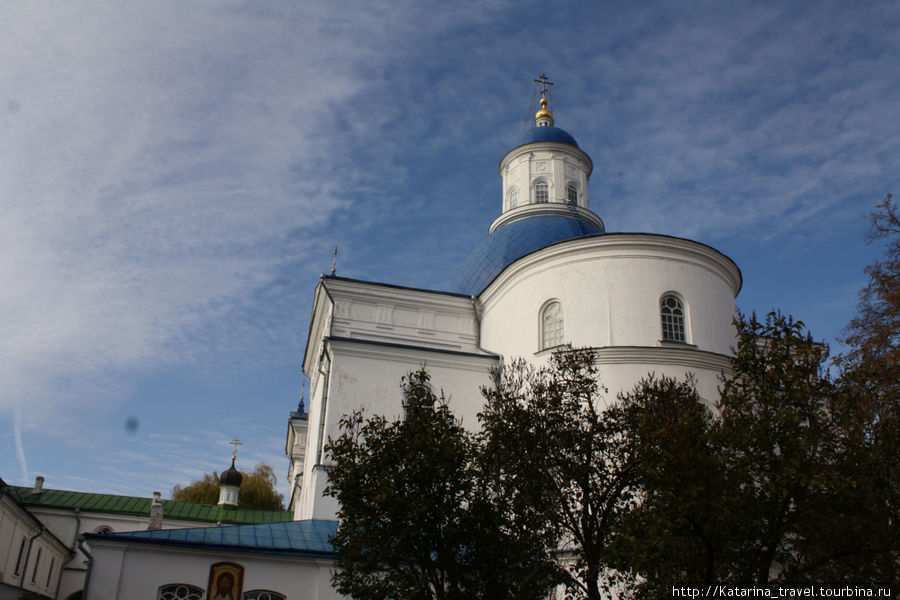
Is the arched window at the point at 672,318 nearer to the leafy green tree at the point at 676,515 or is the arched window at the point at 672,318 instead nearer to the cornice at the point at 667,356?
the cornice at the point at 667,356

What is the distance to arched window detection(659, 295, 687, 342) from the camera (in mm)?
17891

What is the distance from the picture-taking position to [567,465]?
10336 millimetres

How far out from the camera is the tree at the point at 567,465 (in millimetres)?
10148

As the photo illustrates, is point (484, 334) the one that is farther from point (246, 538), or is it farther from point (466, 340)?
point (246, 538)

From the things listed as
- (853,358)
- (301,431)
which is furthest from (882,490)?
(301,431)

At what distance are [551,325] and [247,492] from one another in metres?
28.2

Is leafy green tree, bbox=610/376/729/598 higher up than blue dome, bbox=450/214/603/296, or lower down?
lower down

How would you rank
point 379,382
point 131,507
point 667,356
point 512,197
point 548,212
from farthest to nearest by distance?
point 131,507 < point 512,197 < point 548,212 < point 379,382 < point 667,356

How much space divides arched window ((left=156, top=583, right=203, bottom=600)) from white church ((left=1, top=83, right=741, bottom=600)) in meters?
0.02

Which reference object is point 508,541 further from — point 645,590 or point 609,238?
point 609,238

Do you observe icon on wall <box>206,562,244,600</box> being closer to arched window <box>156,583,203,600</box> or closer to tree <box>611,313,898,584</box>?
arched window <box>156,583,203,600</box>

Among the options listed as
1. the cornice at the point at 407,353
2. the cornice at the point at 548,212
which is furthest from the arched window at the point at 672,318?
the cornice at the point at 548,212

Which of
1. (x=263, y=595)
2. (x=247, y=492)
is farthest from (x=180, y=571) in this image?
(x=247, y=492)

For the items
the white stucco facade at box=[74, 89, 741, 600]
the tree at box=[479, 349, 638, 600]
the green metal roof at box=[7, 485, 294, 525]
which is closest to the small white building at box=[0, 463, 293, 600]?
the green metal roof at box=[7, 485, 294, 525]
